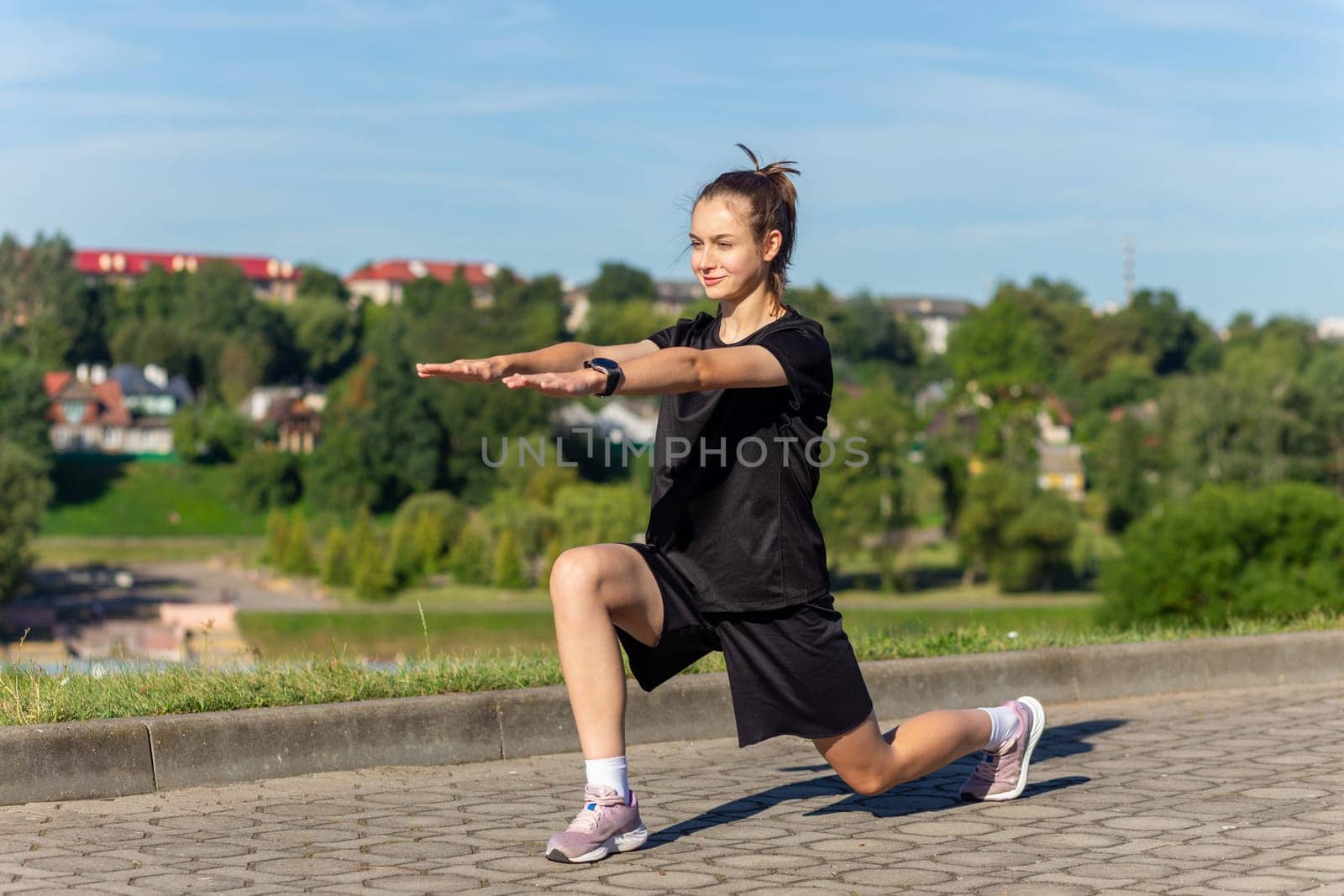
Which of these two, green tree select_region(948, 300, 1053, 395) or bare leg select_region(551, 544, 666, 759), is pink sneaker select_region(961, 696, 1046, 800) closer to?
bare leg select_region(551, 544, 666, 759)

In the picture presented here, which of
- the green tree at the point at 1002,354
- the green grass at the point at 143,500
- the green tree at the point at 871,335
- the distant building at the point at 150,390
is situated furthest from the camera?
the green tree at the point at 871,335

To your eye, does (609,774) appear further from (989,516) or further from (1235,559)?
(989,516)

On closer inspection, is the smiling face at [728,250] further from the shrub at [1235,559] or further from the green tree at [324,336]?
the green tree at [324,336]

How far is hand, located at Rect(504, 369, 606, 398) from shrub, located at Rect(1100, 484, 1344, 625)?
669 inches

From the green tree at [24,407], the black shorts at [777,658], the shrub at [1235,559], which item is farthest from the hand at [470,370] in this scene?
the green tree at [24,407]

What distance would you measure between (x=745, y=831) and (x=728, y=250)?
173 centimetres

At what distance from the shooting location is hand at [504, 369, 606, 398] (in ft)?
14.0

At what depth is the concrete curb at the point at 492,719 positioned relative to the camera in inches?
228

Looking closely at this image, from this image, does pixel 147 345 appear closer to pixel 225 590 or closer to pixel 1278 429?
pixel 225 590

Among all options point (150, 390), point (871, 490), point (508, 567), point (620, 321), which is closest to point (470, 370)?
point (508, 567)

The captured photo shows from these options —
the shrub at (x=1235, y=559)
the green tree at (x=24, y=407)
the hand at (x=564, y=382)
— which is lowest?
the shrub at (x=1235, y=559)

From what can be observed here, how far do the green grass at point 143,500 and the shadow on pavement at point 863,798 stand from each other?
94915 millimetres

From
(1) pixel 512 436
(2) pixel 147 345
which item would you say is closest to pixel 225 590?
(1) pixel 512 436

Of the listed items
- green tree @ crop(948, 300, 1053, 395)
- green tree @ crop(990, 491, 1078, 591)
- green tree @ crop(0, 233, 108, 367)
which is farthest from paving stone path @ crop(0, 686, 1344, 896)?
green tree @ crop(0, 233, 108, 367)
